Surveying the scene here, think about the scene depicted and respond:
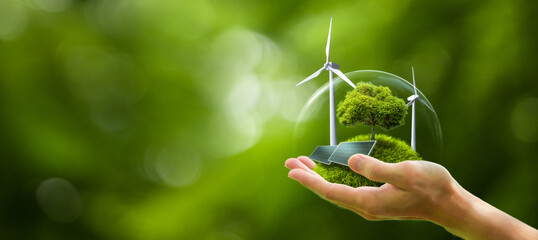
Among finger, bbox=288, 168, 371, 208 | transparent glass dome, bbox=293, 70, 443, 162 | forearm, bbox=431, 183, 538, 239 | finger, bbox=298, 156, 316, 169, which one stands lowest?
forearm, bbox=431, 183, 538, 239

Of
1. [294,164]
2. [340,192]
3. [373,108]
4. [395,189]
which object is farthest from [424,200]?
[294,164]

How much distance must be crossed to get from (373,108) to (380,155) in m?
0.25

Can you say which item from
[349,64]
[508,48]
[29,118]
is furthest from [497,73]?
[29,118]

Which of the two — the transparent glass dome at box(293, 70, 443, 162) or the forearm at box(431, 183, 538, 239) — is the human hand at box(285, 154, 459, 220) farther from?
the transparent glass dome at box(293, 70, 443, 162)

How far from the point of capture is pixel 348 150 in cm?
208

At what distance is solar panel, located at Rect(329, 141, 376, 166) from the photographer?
2014mm

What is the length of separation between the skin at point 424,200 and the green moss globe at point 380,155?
0.20 m

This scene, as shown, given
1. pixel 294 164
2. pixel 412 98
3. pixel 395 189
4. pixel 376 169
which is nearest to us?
pixel 376 169

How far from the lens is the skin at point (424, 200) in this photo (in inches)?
70.5

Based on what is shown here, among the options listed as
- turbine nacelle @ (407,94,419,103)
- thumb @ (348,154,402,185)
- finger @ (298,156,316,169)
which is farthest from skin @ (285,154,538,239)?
finger @ (298,156,316,169)

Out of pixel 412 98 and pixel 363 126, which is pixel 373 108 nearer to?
pixel 363 126

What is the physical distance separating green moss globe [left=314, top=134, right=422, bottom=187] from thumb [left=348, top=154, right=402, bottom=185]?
0.31 metres

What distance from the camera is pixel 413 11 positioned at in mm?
3789

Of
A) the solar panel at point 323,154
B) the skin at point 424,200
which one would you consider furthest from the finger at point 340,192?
the solar panel at point 323,154
